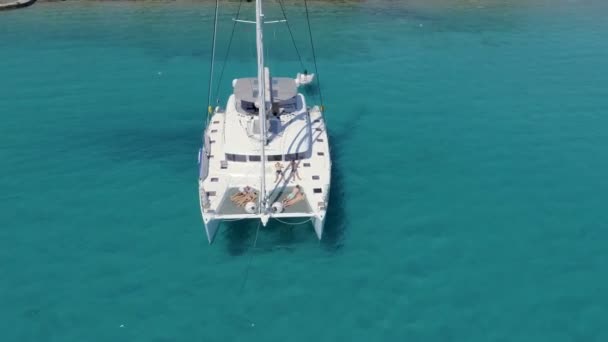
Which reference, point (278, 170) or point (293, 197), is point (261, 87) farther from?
point (293, 197)

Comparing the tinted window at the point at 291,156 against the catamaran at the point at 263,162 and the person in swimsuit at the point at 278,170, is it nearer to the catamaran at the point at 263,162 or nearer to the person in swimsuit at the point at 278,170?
the catamaran at the point at 263,162

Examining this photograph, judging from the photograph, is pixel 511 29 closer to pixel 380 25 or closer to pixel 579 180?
pixel 380 25

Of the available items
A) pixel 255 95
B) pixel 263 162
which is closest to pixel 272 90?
pixel 255 95

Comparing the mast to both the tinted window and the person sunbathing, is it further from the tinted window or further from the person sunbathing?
the tinted window

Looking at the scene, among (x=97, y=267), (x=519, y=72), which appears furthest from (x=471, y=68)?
(x=97, y=267)

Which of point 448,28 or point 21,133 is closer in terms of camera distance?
point 21,133
